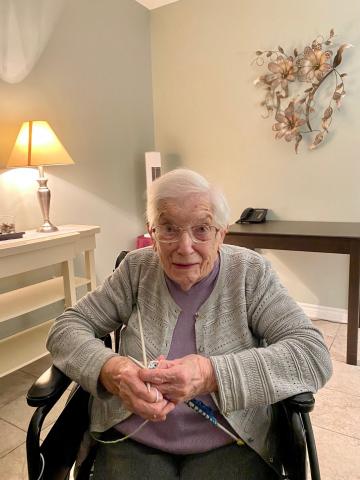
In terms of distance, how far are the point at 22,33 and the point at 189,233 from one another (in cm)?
194

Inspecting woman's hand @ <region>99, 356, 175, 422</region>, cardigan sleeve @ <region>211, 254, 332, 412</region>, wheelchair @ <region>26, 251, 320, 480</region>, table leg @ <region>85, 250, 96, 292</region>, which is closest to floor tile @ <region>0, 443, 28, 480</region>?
wheelchair @ <region>26, 251, 320, 480</region>

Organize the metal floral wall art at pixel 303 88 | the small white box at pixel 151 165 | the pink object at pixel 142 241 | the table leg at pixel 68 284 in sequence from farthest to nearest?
the pink object at pixel 142 241 < the small white box at pixel 151 165 < the metal floral wall art at pixel 303 88 < the table leg at pixel 68 284

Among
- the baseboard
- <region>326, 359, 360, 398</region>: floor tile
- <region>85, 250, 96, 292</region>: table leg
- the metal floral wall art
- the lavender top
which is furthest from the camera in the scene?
the baseboard

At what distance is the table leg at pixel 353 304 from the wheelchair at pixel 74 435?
135 centimetres

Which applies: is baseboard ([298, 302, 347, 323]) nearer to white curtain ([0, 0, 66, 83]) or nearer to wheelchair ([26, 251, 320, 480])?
wheelchair ([26, 251, 320, 480])

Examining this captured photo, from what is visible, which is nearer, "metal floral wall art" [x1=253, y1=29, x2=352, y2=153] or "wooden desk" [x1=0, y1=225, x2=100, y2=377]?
"wooden desk" [x1=0, y1=225, x2=100, y2=377]

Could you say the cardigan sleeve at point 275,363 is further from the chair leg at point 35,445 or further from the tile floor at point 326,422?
the tile floor at point 326,422

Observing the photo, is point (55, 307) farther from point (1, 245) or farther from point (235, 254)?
point (235, 254)

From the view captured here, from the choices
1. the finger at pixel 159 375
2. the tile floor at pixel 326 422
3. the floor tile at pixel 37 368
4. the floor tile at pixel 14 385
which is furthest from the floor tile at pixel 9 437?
the finger at pixel 159 375

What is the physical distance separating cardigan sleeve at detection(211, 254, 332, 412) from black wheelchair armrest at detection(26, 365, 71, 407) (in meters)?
0.41

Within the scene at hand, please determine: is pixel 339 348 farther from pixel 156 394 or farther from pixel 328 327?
pixel 156 394

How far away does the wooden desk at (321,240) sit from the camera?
2094 millimetres

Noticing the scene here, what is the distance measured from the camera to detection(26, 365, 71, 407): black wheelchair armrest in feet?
2.90

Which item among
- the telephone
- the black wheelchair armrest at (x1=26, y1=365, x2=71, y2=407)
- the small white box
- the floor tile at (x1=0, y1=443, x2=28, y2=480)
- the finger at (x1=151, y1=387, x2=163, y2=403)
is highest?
the small white box
